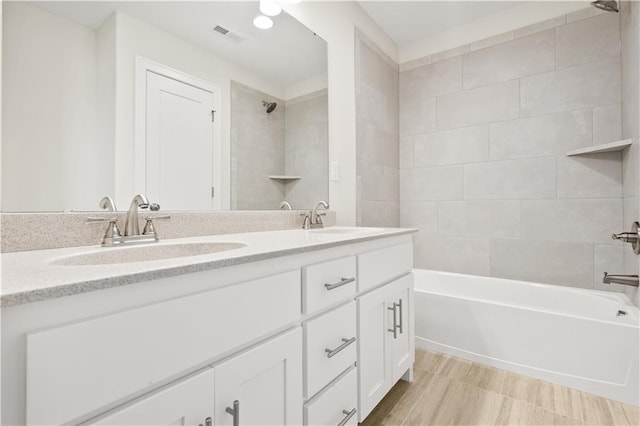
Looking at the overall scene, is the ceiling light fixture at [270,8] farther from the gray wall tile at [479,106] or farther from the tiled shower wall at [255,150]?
the gray wall tile at [479,106]

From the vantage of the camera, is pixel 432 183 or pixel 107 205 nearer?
pixel 107 205

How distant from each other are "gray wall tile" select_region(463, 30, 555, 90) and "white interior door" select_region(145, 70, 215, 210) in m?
2.13

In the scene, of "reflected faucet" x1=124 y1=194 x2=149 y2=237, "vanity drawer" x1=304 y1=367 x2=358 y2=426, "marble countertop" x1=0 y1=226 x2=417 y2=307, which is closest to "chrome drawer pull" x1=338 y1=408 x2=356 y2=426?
"vanity drawer" x1=304 y1=367 x2=358 y2=426

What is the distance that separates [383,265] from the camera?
1353 mm

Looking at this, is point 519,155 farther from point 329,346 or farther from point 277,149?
point 329,346

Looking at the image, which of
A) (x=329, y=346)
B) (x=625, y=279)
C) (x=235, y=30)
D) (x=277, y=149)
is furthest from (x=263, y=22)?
(x=625, y=279)

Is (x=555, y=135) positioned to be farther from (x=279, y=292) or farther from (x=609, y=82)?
(x=279, y=292)

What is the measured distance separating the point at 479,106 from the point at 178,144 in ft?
7.42

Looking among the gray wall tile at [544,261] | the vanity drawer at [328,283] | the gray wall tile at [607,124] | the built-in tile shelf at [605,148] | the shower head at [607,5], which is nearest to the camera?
the vanity drawer at [328,283]

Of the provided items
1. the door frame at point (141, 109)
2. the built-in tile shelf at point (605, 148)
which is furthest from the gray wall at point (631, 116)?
the door frame at point (141, 109)

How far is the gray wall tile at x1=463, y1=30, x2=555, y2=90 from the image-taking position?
221 centimetres

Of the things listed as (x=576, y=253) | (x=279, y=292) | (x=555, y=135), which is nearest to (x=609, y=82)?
(x=555, y=135)

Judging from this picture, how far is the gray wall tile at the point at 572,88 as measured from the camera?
6.56 ft

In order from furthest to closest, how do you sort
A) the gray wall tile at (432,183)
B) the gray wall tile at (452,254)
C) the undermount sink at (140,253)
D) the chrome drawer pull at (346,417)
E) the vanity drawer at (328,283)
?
the gray wall tile at (432,183), the gray wall tile at (452,254), the chrome drawer pull at (346,417), the vanity drawer at (328,283), the undermount sink at (140,253)
